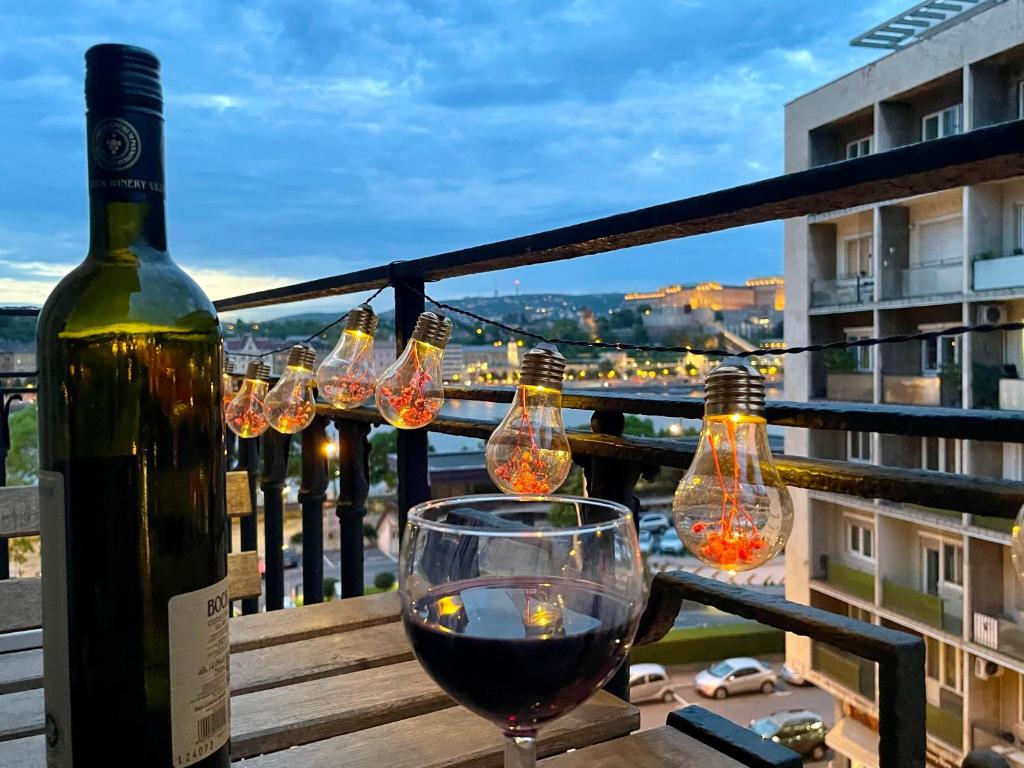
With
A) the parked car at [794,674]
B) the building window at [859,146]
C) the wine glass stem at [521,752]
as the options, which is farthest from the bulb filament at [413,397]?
the parked car at [794,674]

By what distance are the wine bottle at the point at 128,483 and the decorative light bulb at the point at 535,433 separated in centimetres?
40

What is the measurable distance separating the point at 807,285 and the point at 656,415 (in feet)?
31.5

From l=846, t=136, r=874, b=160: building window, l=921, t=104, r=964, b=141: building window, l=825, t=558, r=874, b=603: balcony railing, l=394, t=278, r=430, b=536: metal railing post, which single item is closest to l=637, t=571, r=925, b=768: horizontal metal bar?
l=394, t=278, r=430, b=536: metal railing post

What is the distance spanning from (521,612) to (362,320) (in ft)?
3.46

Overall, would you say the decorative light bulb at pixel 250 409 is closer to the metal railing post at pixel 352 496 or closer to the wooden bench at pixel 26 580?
the metal railing post at pixel 352 496

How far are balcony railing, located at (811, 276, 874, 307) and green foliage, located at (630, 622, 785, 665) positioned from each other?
20.2 ft

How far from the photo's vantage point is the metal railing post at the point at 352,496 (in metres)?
1.55

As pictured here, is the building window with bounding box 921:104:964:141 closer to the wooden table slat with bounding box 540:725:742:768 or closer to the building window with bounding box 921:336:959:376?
the building window with bounding box 921:336:959:376

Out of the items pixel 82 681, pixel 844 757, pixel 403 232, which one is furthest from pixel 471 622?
pixel 403 232

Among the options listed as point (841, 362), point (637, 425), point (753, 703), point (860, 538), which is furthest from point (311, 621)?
point (753, 703)

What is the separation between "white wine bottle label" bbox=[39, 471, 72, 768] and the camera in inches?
18.3

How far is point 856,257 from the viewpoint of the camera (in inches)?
378

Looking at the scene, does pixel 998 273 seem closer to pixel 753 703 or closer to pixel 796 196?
pixel 753 703

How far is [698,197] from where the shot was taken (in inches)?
30.8
